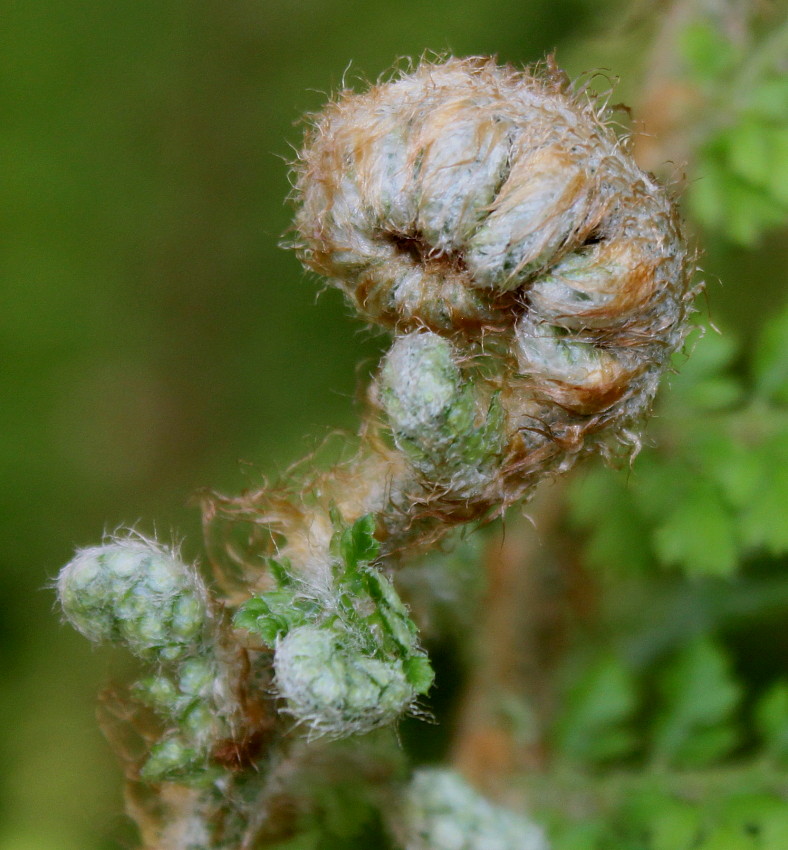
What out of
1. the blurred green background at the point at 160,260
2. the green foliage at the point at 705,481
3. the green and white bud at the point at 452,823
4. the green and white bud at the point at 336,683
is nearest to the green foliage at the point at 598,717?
the green foliage at the point at 705,481

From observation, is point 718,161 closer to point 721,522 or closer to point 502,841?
point 721,522

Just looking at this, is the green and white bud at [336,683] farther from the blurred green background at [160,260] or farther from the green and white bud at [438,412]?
the blurred green background at [160,260]

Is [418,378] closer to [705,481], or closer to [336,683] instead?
[336,683]

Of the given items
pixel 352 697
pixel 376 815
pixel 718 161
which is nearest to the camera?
pixel 352 697

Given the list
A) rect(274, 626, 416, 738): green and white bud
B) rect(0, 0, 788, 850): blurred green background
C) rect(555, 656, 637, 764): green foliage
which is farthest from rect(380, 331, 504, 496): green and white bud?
rect(0, 0, 788, 850): blurred green background

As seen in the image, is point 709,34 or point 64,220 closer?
point 709,34

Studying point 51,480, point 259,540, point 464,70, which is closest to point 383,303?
point 464,70

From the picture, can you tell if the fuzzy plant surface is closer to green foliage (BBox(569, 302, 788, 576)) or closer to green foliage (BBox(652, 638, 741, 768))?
green foliage (BBox(569, 302, 788, 576))
